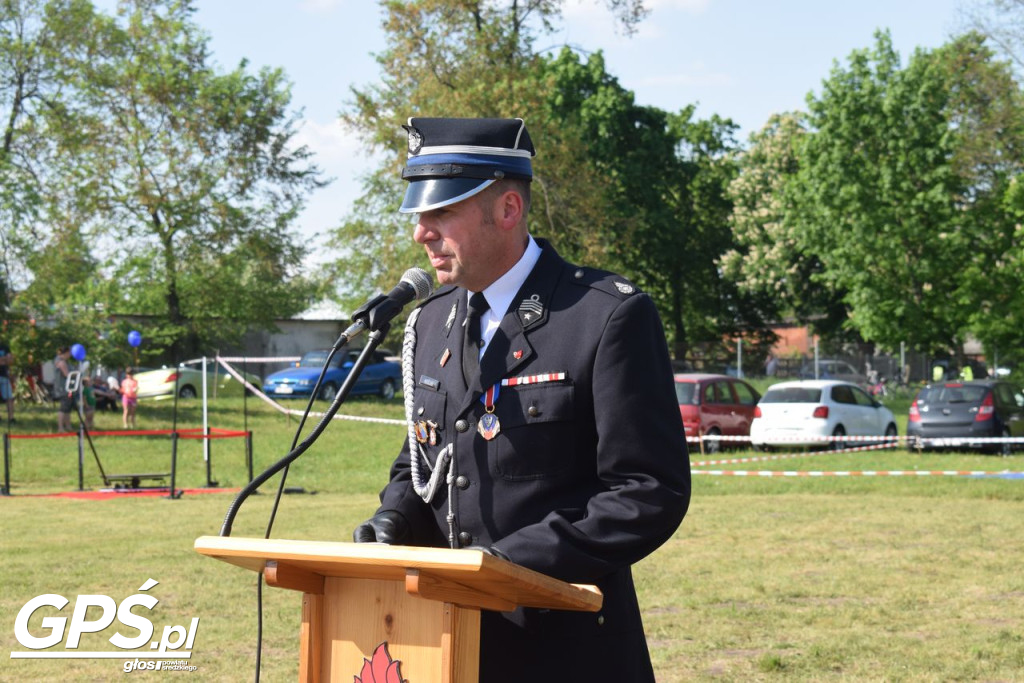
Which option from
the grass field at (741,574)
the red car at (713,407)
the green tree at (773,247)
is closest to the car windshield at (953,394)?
the red car at (713,407)

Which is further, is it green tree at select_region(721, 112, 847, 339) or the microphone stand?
green tree at select_region(721, 112, 847, 339)

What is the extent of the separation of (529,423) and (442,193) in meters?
0.55

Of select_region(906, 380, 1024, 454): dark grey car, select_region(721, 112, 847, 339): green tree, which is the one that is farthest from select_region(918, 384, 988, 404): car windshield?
select_region(721, 112, 847, 339): green tree

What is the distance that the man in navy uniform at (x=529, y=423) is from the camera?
8.44 ft

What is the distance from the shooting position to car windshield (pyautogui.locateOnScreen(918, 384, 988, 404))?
2384 centimetres

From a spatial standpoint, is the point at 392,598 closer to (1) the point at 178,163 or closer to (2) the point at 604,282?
(2) the point at 604,282

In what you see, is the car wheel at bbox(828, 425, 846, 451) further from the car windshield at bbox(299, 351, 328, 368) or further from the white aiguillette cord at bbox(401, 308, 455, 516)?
the white aiguillette cord at bbox(401, 308, 455, 516)

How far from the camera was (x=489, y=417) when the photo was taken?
9.20ft

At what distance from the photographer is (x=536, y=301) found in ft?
9.46

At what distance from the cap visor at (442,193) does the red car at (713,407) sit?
798 inches

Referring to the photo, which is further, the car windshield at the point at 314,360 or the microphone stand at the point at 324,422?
the car windshield at the point at 314,360

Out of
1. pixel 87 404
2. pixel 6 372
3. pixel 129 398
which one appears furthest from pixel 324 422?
pixel 6 372

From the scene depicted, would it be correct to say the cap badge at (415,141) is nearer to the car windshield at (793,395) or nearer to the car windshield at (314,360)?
the car windshield at (793,395)

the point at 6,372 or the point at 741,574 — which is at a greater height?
the point at 6,372
